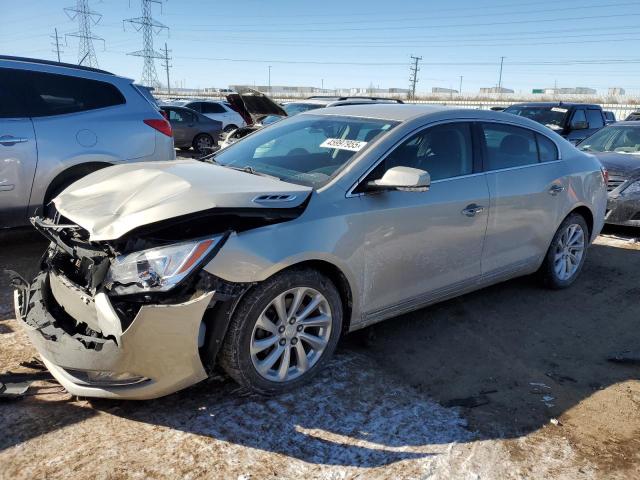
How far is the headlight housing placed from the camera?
22.4ft

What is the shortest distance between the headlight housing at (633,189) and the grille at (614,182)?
0.12m

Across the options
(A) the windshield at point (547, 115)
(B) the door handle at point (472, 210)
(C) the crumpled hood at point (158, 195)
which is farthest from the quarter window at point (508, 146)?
(A) the windshield at point (547, 115)

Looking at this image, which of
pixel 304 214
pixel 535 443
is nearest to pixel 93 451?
pixel 304 214

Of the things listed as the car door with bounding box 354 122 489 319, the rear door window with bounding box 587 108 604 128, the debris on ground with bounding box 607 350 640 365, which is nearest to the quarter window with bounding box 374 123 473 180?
the car door with bounding box 354 122 489 319

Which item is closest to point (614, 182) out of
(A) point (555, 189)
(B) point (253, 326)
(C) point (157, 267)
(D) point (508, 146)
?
(A) point (555, 189)

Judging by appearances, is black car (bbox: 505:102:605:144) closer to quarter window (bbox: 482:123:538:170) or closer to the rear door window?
the rear door window

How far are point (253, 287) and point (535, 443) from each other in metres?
1.67

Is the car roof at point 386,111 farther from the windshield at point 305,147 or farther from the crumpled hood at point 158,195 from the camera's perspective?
the crumpled hood at point 158,195

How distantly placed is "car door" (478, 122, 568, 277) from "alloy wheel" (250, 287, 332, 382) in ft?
5.17

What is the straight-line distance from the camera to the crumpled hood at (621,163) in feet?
23.0

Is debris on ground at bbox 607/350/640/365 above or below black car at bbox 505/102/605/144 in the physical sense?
below

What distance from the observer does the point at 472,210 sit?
150 inches

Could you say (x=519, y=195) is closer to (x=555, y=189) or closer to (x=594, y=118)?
(x=555, y=189)

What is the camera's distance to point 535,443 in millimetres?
2768
